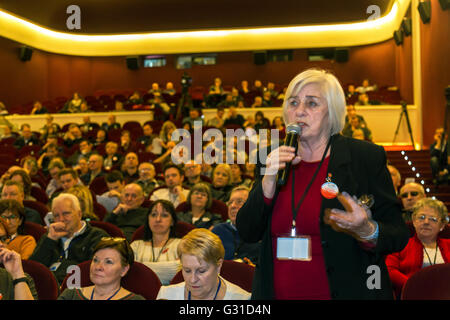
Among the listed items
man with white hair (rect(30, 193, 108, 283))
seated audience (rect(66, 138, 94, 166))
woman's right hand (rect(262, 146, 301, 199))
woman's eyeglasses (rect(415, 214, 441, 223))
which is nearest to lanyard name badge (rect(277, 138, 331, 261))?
woman's right hand (rect(262, 146, 301, 199))

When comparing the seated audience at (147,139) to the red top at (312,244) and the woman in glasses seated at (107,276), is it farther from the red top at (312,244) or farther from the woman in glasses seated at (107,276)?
the red top at (312,244)

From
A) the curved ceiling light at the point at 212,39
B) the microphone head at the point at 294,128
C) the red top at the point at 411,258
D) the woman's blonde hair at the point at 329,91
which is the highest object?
the curved ceiling light at the point at 212,39

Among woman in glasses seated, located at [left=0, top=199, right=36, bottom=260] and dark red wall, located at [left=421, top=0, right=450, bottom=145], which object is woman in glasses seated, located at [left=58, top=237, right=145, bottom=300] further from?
dark red wall, located at [left=421, top=0, right=450, bottom=145]

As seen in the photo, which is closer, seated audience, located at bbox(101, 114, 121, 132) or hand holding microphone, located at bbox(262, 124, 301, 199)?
hand holding microphone, located at bbox(262, 124, 301, 199)

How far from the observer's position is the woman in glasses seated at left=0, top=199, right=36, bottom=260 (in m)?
3.30

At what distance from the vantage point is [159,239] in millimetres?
3430

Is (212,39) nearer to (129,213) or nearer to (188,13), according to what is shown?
(188,13)

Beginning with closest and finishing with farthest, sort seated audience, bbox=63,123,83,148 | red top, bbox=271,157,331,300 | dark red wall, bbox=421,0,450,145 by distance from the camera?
red top, bbox=271,157,331,300 → dark red wall, bbox=421,0,450,145 → seated audience, bbox=63,123,83,148

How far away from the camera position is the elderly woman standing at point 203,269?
79.6 inches

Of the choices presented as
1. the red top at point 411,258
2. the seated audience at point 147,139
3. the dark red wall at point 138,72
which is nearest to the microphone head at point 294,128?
the red top at point 411,258

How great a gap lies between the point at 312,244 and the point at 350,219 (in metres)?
0.17

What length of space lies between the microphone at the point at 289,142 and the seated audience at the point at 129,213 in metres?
3.10

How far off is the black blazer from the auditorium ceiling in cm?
1179
